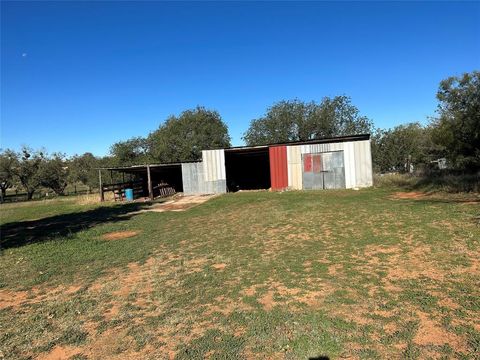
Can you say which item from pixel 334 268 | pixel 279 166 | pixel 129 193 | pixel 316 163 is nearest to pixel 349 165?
pixel 316 163

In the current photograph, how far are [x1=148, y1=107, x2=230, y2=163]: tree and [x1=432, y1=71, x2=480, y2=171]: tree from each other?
28415mm

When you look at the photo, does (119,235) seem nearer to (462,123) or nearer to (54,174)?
(462,123)

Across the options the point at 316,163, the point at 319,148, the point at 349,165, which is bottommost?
A: the point at 349,165

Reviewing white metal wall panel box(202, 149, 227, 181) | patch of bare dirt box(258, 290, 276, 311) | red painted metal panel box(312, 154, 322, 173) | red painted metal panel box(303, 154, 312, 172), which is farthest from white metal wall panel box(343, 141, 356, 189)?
patch of bare dirt box(258, 290, 276, 311)

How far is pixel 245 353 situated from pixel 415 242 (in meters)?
5.05

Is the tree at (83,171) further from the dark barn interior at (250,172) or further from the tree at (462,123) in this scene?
the tree at (462,123)

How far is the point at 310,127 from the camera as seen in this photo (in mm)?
47219

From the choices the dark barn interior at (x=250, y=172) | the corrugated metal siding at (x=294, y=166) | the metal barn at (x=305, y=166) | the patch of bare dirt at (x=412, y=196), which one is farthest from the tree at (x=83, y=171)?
the patch of bare dirt at (x=412, y=196)

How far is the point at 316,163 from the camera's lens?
2108 cm

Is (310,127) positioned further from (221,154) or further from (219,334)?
(219,334)

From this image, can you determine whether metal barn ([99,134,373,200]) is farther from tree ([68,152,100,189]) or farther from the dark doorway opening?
tree ([68,152,100,189])

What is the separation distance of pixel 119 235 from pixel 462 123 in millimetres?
19054

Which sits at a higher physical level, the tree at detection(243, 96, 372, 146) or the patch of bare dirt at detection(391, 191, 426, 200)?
the tree at detection(243, 96, 372, 146)

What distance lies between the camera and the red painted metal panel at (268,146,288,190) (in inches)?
856
